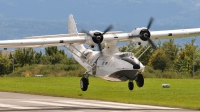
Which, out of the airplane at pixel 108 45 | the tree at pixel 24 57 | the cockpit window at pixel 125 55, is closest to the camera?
the airplane at pixel 108 45

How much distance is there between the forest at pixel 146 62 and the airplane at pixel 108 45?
30262 millimetres

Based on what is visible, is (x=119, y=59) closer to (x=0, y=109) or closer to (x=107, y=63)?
(x=107, y=63)

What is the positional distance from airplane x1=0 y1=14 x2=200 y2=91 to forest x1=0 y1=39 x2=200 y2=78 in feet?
99.3

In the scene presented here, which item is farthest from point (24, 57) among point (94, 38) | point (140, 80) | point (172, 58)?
point (140, 80)

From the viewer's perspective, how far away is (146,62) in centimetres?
10350

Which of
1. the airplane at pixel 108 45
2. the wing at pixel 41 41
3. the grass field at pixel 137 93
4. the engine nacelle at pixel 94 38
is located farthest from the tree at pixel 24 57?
the engine nacelle at pixel 94 38

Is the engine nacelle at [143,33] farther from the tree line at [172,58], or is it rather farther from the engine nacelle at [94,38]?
the tree line at [172,58]

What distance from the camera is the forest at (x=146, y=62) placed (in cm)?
8519

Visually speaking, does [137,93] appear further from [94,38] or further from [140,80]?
[94,38]

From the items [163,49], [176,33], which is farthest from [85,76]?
[163,49]

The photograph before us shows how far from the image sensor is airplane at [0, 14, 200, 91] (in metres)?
38.9

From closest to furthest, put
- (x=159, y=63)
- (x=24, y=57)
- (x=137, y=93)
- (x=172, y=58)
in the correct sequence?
(x=137, y=93)
(x=159, y=63)
(x=172, y=58)
(x=24, y=57)

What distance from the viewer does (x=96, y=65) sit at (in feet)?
141

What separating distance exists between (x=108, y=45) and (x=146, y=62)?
61.4 m
